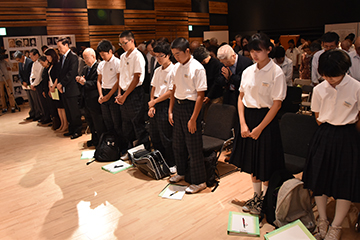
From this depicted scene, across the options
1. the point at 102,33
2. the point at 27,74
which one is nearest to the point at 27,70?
the point at 27,74

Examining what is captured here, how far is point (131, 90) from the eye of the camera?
4.65 metres

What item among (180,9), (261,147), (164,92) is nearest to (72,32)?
(180,9)

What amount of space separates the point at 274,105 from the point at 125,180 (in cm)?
238

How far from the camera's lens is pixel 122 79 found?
476cm

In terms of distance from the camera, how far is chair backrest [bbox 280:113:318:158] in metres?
3.30

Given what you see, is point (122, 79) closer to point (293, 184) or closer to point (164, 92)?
point (164, 92)

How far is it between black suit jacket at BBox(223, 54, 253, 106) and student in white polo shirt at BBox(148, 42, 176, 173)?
2.80ft

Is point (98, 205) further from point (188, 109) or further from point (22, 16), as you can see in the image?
point (22, 16)

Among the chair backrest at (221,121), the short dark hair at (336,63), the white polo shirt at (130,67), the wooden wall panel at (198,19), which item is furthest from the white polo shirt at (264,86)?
the wooden wall panel at (198,19)

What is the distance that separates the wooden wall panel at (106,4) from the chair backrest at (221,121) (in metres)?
8.76

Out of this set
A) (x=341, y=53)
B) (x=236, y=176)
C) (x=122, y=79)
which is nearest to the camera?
(x=341, y=53)

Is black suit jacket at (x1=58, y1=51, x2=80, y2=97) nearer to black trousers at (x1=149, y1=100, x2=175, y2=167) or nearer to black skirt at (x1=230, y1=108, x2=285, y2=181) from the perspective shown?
black trousers at (x1=149, y1=100, x2=175, y2=167)

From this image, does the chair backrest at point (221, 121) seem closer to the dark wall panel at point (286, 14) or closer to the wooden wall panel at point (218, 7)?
the dark wall panel at point (286, 14)

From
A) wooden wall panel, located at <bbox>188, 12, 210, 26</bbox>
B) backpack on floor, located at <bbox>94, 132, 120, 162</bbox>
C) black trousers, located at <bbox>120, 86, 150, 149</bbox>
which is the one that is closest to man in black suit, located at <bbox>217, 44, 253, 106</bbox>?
→ black trousers, located at <bbox>120, 86, 150, 149</bbox>
